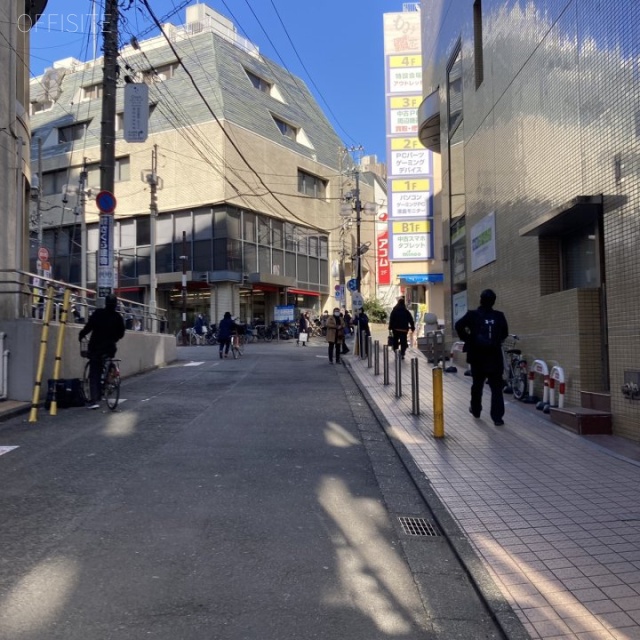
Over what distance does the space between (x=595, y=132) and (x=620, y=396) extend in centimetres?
328

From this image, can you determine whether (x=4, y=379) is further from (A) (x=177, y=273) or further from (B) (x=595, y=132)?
(A) (x=177, y=273)

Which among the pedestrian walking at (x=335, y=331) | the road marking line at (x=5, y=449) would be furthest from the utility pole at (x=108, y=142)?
the pedestrian walking at (x=335, y=331)

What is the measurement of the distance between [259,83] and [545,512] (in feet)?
128

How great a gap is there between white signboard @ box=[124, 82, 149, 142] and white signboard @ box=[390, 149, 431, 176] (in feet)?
57.4

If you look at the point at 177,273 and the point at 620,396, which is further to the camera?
the point at 177,273

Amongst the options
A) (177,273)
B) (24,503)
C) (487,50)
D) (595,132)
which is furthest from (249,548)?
(177,273)

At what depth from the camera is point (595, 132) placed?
7.82 meters

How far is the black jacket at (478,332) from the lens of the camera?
8281 millimetres

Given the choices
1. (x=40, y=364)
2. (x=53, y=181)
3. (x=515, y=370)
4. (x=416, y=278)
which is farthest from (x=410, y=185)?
(x=53, y=181)

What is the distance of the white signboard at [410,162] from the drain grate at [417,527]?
25.1 metres

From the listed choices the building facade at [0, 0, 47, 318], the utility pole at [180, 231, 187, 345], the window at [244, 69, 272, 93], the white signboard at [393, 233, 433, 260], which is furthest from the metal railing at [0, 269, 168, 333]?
the window at [244, 69, 272, 93]

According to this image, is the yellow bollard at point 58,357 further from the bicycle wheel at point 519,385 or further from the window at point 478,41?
the window at point 478,41

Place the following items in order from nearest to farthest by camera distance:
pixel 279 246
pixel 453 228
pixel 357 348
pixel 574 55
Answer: pixel 574 55, pixel 453 228, pixel 357 348, pixel 279 246

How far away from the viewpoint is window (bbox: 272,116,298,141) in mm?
40006
